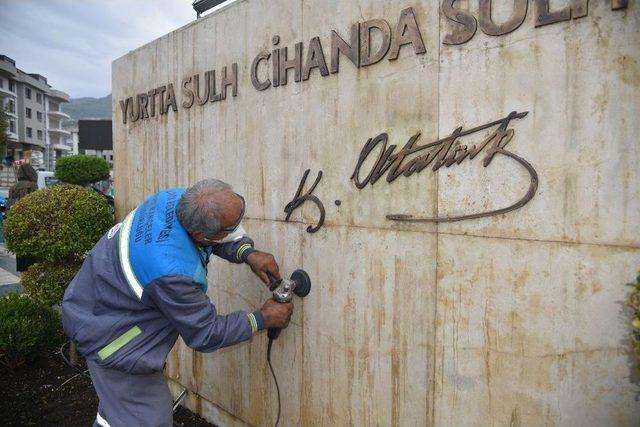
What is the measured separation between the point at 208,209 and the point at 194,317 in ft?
2.03

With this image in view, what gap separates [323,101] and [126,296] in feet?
5.71

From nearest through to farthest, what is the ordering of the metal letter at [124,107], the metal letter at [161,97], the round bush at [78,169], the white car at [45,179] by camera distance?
the metal letter at [161,97]
the metal letter at [124,107]
the round bush at [78,169]
the white car at [45,179]

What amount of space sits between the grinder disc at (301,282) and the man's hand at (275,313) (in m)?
0.17

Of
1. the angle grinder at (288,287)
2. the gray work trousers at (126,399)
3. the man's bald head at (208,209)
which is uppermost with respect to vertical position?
the man's bald head at (208,209)

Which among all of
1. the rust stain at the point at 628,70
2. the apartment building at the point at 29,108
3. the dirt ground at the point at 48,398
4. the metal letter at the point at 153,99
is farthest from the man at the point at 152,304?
the apartment building at the point at 29,108

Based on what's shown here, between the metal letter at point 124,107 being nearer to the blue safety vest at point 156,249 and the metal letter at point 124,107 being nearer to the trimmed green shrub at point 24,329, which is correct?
the trimmed green shrub at point 24,329

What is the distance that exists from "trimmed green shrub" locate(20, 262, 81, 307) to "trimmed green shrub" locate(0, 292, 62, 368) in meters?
0.17

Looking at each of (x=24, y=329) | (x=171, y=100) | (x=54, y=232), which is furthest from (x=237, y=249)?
(x=24, y=329)

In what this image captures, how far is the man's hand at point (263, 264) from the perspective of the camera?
3215 millimetres

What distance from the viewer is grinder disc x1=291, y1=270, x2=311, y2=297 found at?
3227 mm

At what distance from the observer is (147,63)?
16.1 feet

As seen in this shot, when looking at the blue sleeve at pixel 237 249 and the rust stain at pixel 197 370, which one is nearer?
the blue sleeve at pixel 237 249

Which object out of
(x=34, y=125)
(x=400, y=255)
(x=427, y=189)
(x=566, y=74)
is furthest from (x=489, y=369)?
(x=34, y=125)

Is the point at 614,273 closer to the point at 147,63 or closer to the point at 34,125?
the point at 147,63
